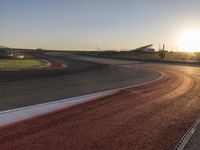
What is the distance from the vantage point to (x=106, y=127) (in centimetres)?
866

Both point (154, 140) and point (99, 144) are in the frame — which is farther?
point (154, 140)

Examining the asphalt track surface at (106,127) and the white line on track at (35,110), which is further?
the white line on track at (35,110)

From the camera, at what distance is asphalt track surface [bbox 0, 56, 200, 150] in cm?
716

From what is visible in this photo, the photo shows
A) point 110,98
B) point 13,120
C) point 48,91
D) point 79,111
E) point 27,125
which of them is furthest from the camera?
point 48,91

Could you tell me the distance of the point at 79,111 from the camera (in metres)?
10.6

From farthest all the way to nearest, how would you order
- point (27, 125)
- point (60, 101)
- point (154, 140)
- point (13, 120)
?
1. point (60, 101)
2. point (13, 120)
3. point (27, 125)
4. point (154, 140)

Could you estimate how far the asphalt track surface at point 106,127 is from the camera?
7160 millimetres

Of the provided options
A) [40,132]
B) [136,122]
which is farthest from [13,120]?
[136,122]

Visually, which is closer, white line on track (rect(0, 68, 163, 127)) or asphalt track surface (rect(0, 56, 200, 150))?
asphalt track surface (rect(0, 56, 200, 150))

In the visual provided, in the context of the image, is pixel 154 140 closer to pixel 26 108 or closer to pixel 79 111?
pixel 79 111

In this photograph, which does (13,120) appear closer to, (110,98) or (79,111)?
(79,111)

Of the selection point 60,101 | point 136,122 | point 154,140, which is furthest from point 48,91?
point 154,140

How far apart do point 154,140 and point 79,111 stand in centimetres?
344

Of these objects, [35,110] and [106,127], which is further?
[35,110]
